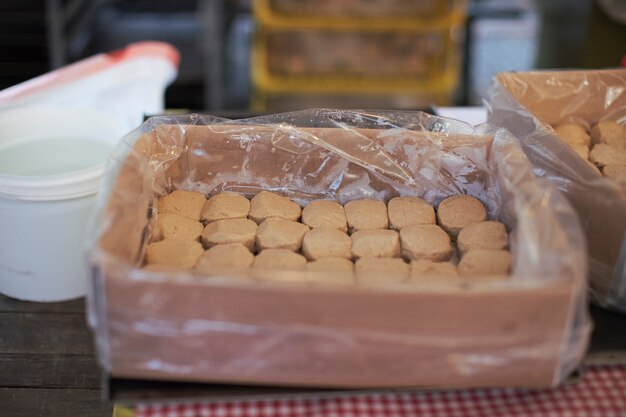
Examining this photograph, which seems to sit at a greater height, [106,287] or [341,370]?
[106,287]

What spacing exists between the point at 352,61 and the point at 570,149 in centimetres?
219

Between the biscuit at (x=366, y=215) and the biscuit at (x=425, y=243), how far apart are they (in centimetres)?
5

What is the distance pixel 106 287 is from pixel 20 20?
2783mm

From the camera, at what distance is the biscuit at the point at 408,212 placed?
3.75 feet

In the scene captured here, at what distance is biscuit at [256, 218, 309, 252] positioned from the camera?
42.8 inches

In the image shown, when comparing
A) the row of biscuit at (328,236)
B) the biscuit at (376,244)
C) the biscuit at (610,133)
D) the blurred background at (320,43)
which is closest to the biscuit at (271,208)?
the row of biscuit at (328,236)

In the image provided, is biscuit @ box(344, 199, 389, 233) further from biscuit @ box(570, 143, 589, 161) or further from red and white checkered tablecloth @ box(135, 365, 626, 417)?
biscuit @ box(570, 143, 589, 161)

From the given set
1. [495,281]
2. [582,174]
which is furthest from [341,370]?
[582,174]

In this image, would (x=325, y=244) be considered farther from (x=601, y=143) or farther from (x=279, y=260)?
(x=601, y=143)

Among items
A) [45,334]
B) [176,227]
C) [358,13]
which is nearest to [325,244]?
[176,227]

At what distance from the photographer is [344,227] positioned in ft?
3.76

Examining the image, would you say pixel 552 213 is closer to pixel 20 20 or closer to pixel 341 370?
pixel 341 370

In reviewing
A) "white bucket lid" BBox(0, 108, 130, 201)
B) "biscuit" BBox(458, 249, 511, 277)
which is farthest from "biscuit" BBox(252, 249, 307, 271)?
"white bucket lid" BBox(0, 108, 130, 201)

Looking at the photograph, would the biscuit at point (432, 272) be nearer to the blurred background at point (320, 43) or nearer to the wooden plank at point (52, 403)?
the wooden plank at point (52, 403)
